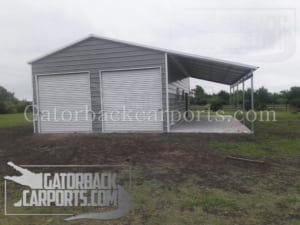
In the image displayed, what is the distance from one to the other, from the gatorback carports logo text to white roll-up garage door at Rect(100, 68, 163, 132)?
5.01 meters

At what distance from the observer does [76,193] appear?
3344mm

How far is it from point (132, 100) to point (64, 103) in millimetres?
2664

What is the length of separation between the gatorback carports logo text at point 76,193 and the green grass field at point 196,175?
0.55 ft

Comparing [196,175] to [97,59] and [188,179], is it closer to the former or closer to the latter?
[188,179]

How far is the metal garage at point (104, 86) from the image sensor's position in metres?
8.90

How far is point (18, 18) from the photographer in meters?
10.4

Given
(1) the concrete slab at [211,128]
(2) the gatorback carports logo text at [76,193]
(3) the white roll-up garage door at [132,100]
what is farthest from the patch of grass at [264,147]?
(2) the gatorback carports logo text at [76,193]

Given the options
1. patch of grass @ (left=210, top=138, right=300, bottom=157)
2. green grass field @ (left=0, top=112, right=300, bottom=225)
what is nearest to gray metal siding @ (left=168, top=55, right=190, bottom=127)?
green grass field @ (left=0, top=112, right=300, bottom=225)

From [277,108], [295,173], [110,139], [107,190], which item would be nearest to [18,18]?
[110,139]

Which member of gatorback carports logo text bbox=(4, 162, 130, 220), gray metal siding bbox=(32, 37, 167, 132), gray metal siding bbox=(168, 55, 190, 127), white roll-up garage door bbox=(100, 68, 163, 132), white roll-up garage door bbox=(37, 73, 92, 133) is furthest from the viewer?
gray metal siding bbox=(168, 55, 190, 127)

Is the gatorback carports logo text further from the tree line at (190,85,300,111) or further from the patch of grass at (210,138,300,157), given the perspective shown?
the tree line at (190,85,300,111)

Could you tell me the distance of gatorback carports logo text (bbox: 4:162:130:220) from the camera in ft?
9.87

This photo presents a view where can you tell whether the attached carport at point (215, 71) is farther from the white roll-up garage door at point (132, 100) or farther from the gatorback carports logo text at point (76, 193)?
the gatorback carports logo text at point (76, 193)

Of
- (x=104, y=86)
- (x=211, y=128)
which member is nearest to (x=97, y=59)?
(x=104, y=86)
